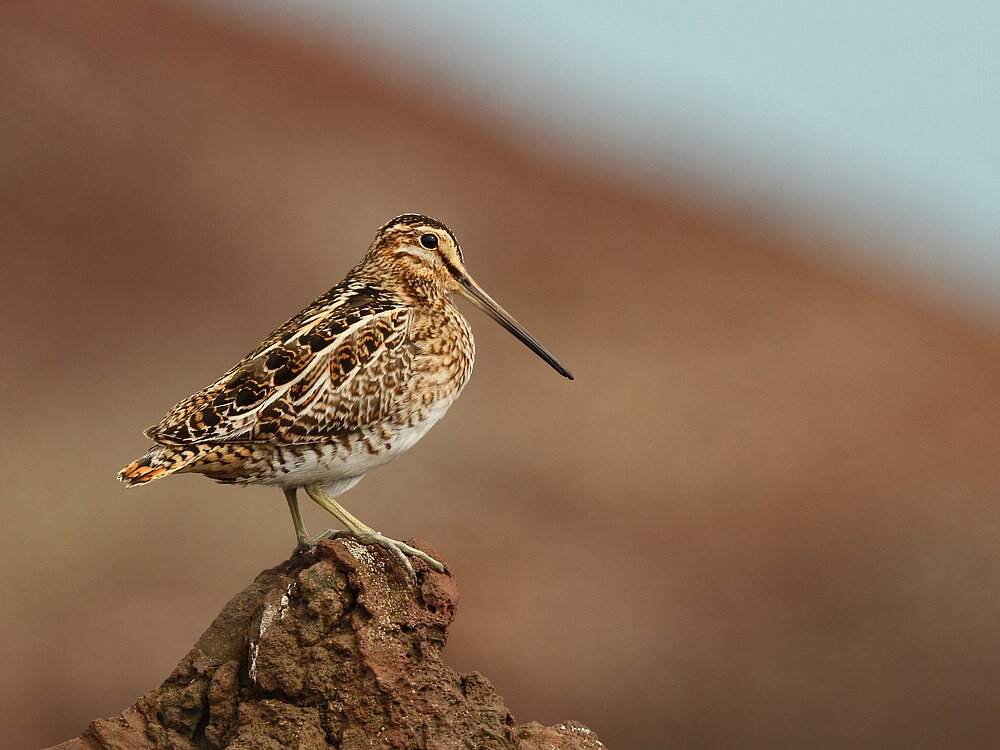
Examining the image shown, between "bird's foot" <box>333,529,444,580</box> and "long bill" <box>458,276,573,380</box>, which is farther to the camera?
"long bill" <box>458,276,573,380</box>

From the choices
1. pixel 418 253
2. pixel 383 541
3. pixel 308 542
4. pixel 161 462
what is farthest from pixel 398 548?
pixel 418 253

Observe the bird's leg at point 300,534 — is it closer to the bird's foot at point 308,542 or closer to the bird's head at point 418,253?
the bird's foot at point 308,542

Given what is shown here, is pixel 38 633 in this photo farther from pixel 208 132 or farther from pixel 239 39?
pixel 239 39

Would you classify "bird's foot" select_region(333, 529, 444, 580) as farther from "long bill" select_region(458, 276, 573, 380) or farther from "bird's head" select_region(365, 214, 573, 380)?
"long bill" select_region(458, 276, 573, 380)

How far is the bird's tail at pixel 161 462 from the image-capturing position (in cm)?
528

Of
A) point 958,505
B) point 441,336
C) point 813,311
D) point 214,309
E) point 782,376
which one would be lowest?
point 441,336

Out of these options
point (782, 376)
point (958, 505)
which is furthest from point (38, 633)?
point (782, 376)

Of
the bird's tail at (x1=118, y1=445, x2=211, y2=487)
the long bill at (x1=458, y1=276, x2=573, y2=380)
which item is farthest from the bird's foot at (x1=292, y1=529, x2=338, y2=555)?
the long bill at (x1=458, y1=276, x2=573, y2=380)

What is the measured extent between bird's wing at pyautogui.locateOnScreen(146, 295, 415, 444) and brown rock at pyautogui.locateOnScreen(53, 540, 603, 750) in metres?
0.50

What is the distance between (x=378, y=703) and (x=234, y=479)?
3.60ft

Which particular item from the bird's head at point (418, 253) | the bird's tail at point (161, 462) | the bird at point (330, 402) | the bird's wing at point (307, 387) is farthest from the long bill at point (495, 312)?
the bird's tail at point (161, 462)

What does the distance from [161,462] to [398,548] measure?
35.5 inches

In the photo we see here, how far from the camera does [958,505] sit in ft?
66.1

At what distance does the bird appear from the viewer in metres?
5.45
